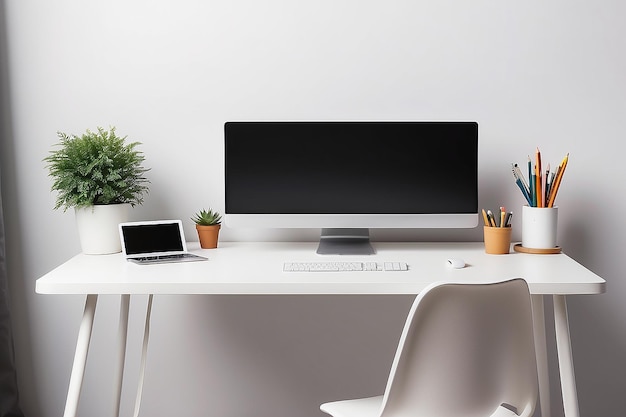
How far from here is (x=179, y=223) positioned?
2.13m

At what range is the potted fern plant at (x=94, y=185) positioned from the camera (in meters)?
2.10

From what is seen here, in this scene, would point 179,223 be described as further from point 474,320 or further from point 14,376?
point 474,320

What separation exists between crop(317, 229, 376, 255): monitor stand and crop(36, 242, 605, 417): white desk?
0.06 metres

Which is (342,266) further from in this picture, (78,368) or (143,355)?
(143,355)

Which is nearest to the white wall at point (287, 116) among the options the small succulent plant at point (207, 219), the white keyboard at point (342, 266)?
the small succulent plant at point (207, 219)

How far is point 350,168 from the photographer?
2162 millimetres

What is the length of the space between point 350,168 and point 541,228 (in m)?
0.60

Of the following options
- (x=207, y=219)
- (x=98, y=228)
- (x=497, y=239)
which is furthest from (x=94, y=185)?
(x=497, y=239)

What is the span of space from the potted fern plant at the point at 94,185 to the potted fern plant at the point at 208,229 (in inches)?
9.2

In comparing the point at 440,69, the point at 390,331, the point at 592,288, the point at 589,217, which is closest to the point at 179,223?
the point at 390,331

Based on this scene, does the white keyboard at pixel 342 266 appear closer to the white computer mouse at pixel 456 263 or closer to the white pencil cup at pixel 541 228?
the white computer mouse at pixel 456 263

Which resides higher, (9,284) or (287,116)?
(287,116)

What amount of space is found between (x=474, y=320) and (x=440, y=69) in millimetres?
1136

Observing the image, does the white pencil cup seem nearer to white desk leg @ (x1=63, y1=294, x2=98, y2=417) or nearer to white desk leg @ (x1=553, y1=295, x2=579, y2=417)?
white desk leg @ (x1=553, y1=295, x2=579, y2=417)
